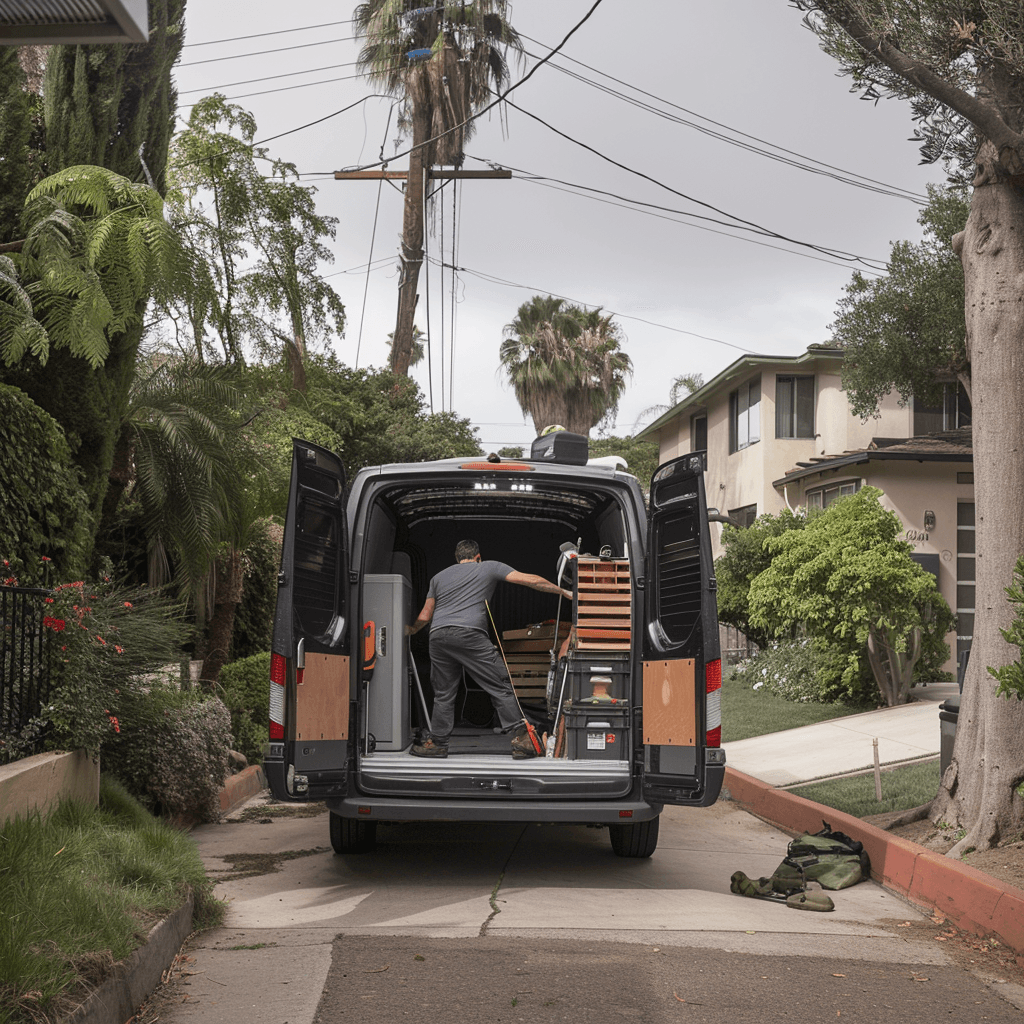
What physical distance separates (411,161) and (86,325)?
2004 cm

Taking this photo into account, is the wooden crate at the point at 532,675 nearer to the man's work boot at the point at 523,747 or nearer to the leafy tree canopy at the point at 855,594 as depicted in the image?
the man's work boot at the point at 523,747

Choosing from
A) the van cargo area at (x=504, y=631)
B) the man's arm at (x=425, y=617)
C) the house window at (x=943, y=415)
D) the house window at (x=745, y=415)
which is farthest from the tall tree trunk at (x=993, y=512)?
the house window at (x=745, y=415)

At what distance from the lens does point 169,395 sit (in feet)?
35.7

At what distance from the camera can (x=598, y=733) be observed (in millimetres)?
6762

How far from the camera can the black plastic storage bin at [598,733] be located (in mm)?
6727

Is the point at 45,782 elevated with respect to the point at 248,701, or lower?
elevated

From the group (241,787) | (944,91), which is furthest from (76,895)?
(944,91)

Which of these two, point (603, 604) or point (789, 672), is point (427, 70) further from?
point (603, 604)

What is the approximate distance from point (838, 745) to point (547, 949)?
815 centimetres

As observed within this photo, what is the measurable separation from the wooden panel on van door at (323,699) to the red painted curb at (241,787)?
3451 mm

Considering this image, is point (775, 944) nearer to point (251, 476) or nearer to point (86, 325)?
point (86, 325)

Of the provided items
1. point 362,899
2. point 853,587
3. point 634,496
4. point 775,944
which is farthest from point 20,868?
point 853,587

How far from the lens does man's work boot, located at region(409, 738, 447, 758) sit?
7125mm

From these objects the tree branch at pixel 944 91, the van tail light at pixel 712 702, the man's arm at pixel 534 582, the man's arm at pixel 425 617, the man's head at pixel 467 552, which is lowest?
the van tail light at pixel 712 702
